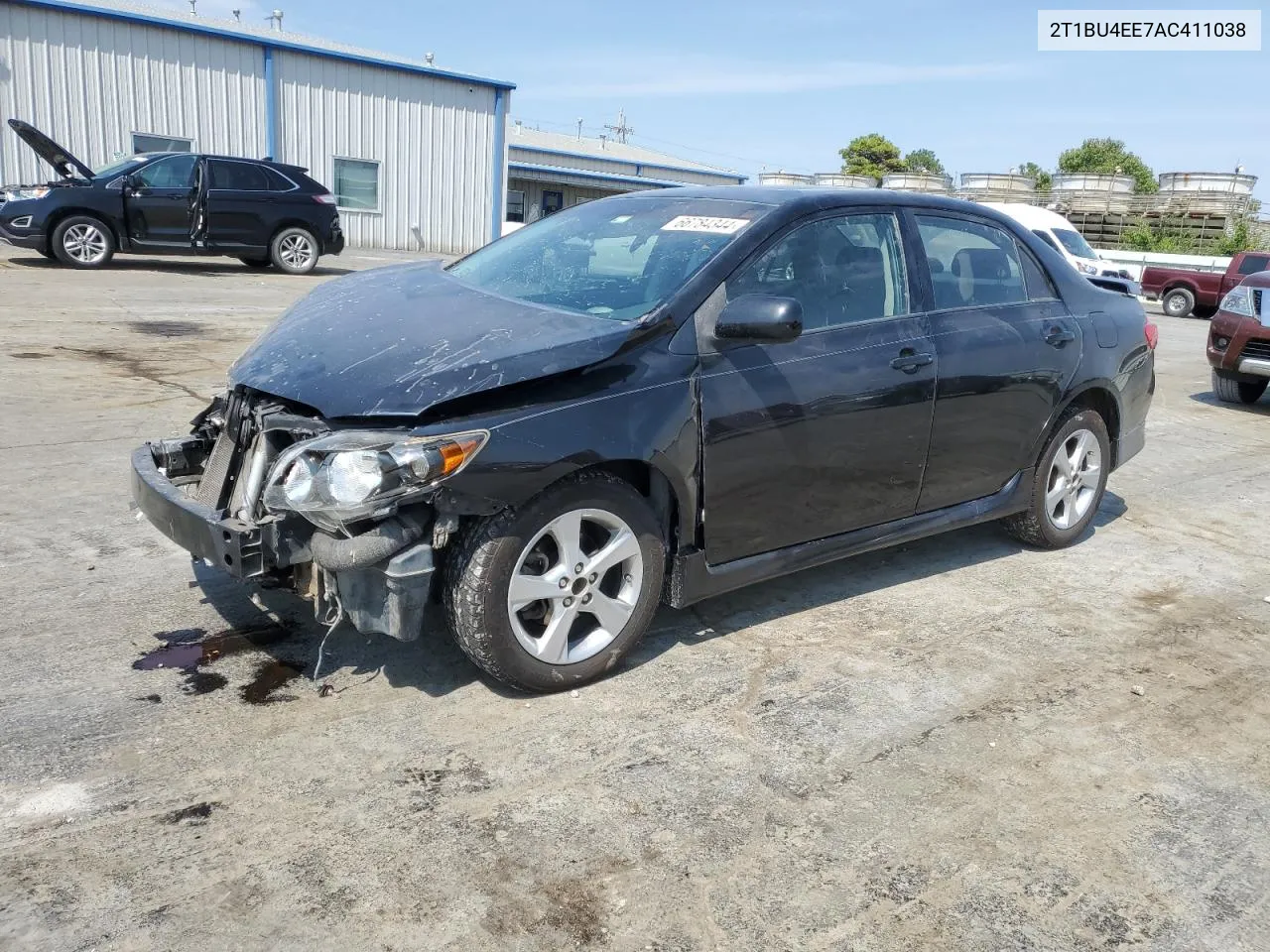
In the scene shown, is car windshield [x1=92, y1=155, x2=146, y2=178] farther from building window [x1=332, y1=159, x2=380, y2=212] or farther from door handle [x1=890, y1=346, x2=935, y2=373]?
door handle [x1=890, y1=346, x2=935, y2=373]

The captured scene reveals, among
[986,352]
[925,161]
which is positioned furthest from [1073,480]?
[925,161]

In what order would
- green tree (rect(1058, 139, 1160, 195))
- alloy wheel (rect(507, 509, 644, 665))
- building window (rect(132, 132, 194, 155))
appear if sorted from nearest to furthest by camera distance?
alloy wheel (rect(507, 509, 644, 665))
building window (rect(132, 132, 194, 155))
green tree (rect(1058, 139, 1160, 195))

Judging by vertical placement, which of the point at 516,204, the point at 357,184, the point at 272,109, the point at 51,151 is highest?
the point at 272,109

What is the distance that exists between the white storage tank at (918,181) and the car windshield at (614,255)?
98.5 feet

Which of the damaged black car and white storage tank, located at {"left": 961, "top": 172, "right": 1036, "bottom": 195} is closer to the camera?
the damaged black car

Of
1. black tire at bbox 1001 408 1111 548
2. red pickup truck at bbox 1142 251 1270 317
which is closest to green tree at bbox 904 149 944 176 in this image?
red pickup truck at bbox 1142 251 1270 317

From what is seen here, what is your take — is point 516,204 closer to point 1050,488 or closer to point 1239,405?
point 1239,405

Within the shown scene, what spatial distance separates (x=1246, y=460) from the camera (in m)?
8.13

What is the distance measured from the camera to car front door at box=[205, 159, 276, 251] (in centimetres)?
1538

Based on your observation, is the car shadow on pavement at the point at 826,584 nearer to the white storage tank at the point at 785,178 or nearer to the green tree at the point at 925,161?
the white storage tank at the point at 785,178

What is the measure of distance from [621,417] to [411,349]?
718mm

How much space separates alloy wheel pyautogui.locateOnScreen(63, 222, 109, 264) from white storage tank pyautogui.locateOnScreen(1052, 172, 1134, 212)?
107ft

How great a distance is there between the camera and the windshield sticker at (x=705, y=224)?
13.2 feet

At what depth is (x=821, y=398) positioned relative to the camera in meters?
4.01
